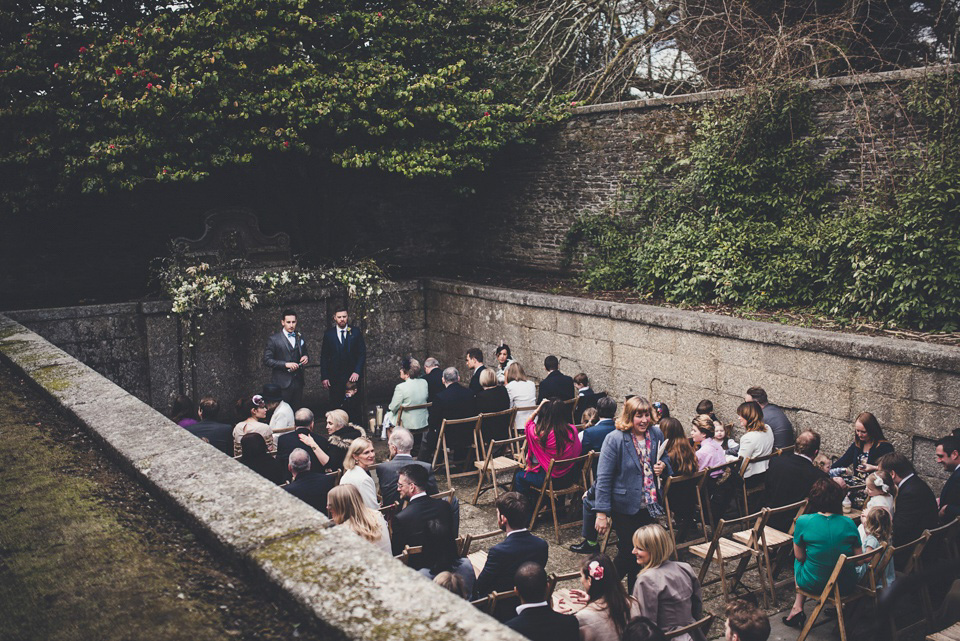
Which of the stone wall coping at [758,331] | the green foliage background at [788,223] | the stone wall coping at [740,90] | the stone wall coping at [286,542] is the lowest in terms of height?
the stone wall coping at [758,331]

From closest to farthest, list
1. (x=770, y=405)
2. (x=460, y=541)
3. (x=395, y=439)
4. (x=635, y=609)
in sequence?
1. (x=635, y=609)
2. (x=460, y=541)
3. (x=395, y=439)
4. (x=770, y=405)

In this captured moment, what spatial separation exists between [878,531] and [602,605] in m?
2.32

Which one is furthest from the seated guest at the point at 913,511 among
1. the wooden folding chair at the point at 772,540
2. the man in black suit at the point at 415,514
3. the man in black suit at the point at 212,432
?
the man in black suit at the point at 212,432

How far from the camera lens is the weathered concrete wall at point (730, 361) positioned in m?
6.91

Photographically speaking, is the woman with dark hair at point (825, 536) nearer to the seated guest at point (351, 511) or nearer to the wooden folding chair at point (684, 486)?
the wooden folding chair at point (684, 486)

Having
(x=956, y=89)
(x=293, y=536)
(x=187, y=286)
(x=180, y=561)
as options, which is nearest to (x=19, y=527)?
(x=180, y=561)

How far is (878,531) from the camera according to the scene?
17.0ft

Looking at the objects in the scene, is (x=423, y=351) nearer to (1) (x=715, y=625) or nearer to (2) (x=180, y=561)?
(1) (x=715, y=625)

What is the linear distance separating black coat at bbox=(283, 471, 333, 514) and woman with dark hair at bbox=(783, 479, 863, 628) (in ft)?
11.3

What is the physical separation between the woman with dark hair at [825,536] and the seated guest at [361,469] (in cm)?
301

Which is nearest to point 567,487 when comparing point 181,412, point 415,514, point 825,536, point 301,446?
point 415,514

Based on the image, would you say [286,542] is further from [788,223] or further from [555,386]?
[788,223]

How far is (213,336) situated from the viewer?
1146cm

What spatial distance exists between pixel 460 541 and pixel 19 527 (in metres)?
2.88
